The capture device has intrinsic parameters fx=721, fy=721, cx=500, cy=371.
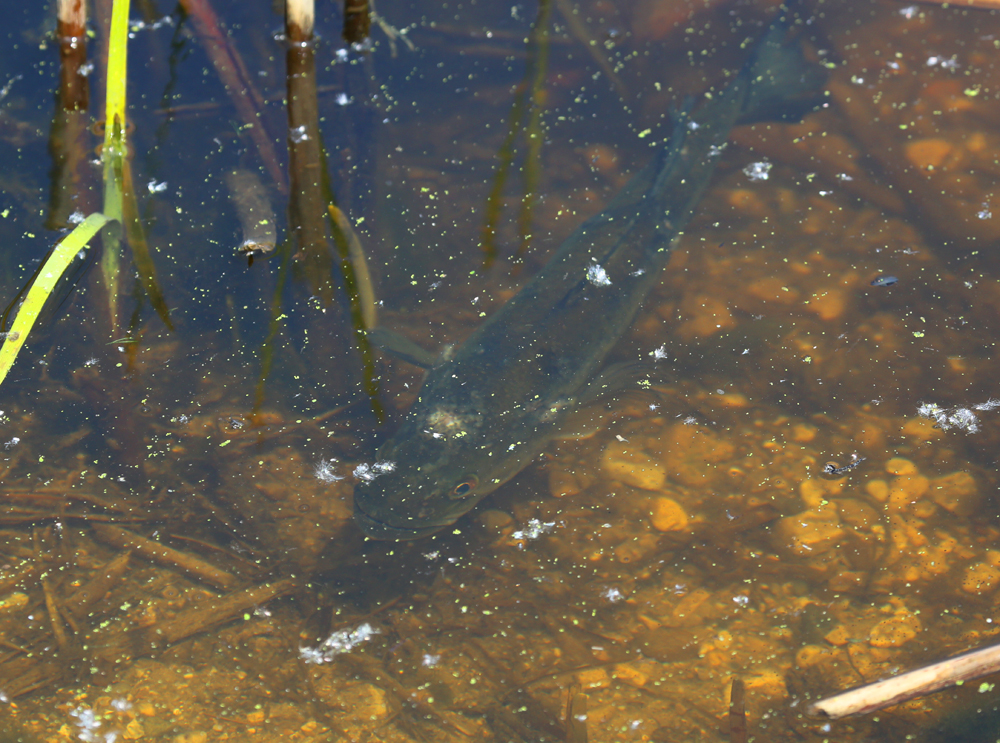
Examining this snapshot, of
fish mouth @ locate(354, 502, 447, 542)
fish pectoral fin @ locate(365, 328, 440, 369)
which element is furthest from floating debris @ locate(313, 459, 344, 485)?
fish pectoral fin @ locate(365, 328, 440, 369)

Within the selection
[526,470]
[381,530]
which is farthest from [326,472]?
[526,470]

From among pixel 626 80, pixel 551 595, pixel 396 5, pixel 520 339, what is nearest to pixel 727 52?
pixel 626 80

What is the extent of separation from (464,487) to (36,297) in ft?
6.89

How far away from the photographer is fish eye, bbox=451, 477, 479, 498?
331cm

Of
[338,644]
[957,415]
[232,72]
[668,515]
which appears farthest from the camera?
Result: [232,72]

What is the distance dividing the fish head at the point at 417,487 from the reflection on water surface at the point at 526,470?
121mm

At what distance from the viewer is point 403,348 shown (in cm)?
378

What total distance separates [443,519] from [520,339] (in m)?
1.03

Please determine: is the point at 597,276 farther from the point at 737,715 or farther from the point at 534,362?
the point at 737,715

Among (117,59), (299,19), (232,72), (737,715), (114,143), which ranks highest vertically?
(299,19)

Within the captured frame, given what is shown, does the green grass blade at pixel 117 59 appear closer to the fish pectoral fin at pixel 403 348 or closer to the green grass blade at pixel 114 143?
the green grass blade at pixel 114 143

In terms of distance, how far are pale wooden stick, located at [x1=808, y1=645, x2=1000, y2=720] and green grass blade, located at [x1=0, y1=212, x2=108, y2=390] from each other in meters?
3.51

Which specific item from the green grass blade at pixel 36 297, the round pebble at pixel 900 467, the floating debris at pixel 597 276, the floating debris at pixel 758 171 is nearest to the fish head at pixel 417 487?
the floating debris at pixel 597 276

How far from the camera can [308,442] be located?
138 inches
